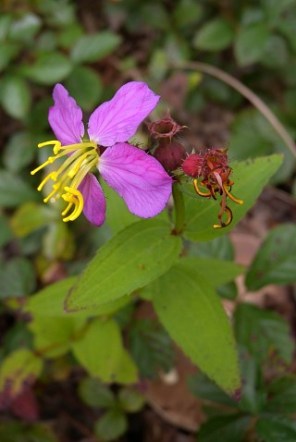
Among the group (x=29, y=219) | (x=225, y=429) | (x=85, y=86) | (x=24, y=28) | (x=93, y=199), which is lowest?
(x=225, y=429)

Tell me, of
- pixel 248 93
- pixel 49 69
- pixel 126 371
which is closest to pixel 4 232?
pixel 49 69

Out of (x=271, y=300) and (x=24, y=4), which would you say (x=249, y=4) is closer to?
(x=24, y=4)

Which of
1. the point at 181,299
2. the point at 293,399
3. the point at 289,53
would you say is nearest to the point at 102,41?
the point at 289,53

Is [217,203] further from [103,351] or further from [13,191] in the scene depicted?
[13,191]

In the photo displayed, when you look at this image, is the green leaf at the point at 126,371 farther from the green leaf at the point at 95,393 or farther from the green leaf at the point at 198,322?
the green leaf at the point at 198,322

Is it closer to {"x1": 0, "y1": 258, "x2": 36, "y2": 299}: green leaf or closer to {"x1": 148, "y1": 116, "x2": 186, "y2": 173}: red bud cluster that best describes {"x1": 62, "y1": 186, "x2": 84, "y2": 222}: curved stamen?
{"x1": 148, "y1": 116, "x2": 186, "y2": 173}: red bud cluster

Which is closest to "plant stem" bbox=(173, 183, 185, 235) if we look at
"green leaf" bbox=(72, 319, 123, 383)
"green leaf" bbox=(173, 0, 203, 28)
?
"green leaf" bbox=(72, 319, 123, 383)

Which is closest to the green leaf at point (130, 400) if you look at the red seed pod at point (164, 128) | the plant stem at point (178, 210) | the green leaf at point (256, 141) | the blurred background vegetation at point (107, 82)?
the blurred background vegetation at point (107, 82)
